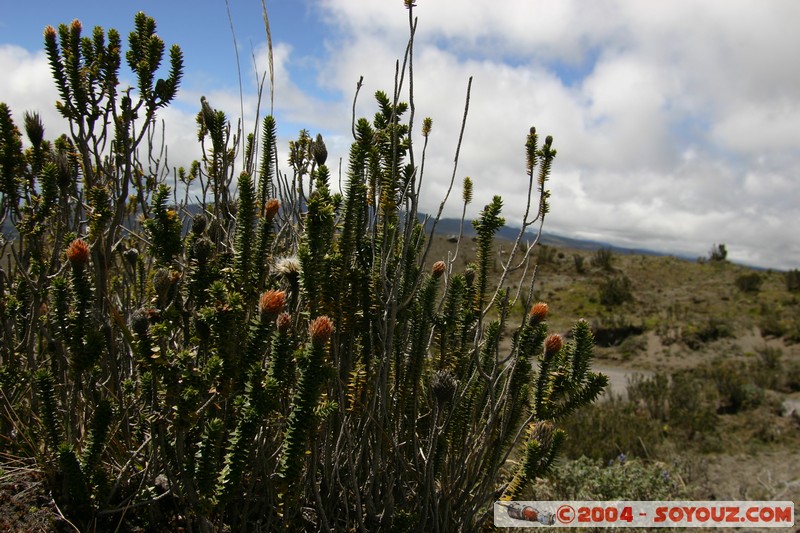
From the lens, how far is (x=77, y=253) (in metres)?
1.48

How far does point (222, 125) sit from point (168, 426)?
4.07 ft

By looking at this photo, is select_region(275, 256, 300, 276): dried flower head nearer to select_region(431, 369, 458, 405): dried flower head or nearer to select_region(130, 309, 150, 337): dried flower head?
select_region(130, 309, 150, 337): dried flower head

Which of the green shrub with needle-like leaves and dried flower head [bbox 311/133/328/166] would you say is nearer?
the green shrub with needle-like leaves

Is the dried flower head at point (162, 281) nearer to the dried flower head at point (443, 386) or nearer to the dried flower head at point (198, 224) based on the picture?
the dried flower head at point (198, 224)

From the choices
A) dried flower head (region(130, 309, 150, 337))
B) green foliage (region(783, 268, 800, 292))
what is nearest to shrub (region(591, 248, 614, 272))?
green foliage (region(783, 268, 800, 292))

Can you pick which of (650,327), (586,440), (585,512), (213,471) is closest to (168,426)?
(213,471)

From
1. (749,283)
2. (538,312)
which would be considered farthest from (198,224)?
(749,283)

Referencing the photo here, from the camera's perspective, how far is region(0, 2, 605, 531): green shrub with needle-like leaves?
1483 millimetres

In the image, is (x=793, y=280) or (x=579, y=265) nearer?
(x=793, y=280)

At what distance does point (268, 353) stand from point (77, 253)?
79 centimetres

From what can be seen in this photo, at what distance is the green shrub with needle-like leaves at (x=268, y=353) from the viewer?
58.4 inches

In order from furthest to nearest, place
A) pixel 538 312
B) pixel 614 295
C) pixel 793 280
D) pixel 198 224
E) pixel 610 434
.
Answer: pixel 793 280 < pixel 614 295 < pixel 610 434 < pixel 538 312 < pixel 198 224

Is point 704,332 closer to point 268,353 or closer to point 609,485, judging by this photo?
point 609,485

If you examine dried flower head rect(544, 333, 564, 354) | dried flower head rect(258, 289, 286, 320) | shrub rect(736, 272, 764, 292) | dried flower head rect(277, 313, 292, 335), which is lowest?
shrub rect(736, 272, 764, 292)
